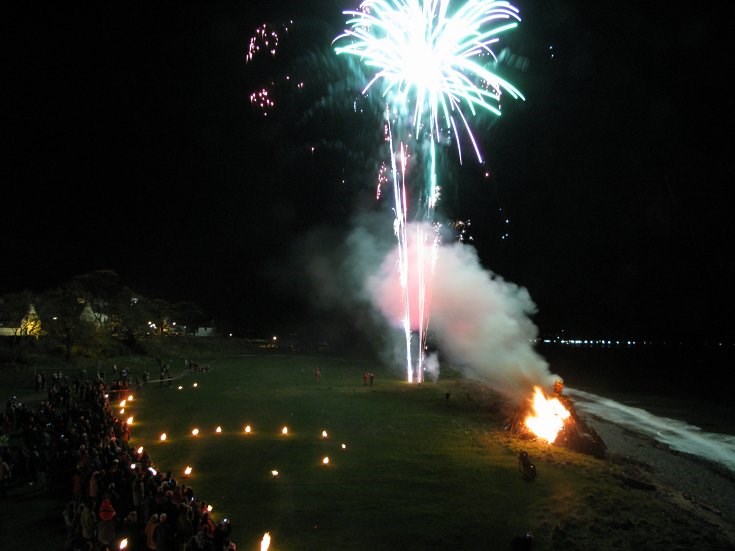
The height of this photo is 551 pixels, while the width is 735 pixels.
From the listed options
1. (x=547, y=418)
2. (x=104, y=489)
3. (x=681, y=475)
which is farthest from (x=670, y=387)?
(x=104, y=489)

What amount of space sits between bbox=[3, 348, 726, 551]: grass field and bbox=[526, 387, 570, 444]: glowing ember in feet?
4.53

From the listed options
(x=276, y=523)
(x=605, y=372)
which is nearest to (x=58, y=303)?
(x=276, y=523)

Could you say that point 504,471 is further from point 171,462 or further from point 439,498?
point 171,462

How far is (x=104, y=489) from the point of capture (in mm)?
11688

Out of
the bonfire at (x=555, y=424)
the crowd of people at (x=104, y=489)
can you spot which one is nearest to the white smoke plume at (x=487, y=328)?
the bonfire at (x=555, y=424)

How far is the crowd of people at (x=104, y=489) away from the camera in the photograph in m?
9.44

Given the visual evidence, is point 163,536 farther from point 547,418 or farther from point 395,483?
point 547,418

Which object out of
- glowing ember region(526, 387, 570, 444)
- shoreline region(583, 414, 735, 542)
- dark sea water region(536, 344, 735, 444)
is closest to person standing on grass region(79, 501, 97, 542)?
shoreline region(583, 414, 735, 542)

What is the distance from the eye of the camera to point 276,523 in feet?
41.5

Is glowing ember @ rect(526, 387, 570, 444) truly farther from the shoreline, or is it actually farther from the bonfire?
the shoreline

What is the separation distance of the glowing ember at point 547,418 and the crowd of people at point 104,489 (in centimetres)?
1463

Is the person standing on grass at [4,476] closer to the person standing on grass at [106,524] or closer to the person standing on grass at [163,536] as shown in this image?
the person standing on grass at [106,524]

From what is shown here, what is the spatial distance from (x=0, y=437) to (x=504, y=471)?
48.9ft

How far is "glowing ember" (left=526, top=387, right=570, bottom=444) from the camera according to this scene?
74.0ft
